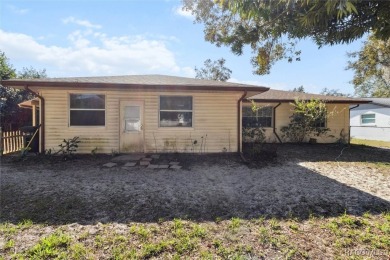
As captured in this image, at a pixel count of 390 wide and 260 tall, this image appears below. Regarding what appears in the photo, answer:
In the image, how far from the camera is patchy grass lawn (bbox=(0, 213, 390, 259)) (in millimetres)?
2824

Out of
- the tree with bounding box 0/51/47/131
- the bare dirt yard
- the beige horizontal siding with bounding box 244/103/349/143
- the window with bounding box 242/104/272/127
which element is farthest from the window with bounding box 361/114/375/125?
the tree with bounding box 0/51/47/131

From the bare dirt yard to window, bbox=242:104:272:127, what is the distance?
22.4 feet

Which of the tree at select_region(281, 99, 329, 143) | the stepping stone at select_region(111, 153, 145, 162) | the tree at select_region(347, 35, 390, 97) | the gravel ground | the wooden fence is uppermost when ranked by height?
the tree at select_region(347, 35, 390, 97)

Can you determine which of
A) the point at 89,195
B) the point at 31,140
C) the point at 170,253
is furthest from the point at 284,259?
the point at 31,140

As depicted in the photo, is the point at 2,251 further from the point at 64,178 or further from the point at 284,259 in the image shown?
the point at 284,259

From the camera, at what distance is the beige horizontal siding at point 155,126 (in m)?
8.66

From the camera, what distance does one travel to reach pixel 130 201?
4.39 meters

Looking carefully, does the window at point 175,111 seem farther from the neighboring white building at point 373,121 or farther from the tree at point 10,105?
the neighboring white building at point 373,121

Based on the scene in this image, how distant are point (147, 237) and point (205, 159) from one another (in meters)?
5.32

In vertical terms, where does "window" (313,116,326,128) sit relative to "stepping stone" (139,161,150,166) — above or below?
above

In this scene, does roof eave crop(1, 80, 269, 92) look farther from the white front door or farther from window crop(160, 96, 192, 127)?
the white front door

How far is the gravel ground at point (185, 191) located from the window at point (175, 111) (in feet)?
6.94

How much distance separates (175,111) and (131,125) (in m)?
1.88

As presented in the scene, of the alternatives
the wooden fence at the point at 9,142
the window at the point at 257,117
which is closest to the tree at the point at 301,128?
the window at the point at 257,117
